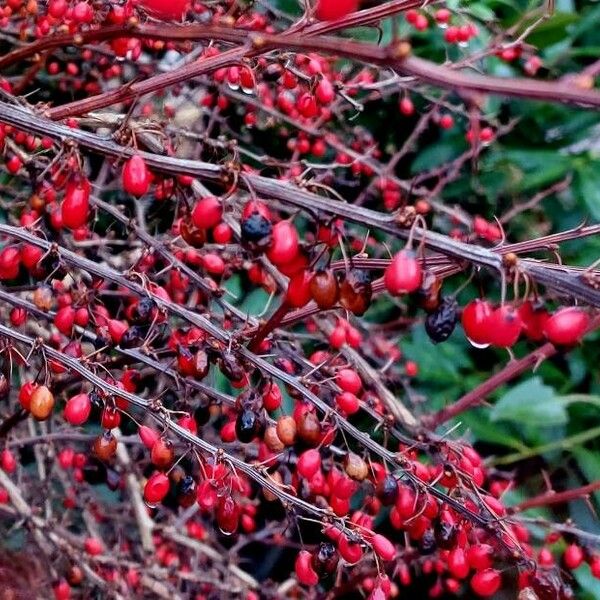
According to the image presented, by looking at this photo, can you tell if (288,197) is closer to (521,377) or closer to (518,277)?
(518,277)

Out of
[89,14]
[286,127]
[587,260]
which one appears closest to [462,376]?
[587,260]

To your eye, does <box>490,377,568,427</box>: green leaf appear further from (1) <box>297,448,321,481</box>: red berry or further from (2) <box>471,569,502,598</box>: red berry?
(1) <box>297,448,321,481</box>: red berry

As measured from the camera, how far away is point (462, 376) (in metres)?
2.01

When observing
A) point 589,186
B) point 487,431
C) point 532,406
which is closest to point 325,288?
point 532,406

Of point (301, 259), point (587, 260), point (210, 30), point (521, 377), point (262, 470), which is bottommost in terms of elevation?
point (521, 377)

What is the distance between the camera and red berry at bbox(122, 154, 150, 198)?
70cm

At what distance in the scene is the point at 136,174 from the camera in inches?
27.5

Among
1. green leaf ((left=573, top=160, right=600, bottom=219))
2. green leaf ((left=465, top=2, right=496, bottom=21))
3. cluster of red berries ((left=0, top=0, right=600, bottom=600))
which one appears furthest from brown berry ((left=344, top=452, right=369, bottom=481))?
green leaf ((left=465, top=2, right=496, bottom=21))

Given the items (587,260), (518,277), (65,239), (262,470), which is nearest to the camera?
(518,277)

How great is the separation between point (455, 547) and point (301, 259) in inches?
15.8

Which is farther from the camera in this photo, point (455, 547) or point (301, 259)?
point (455, 547)

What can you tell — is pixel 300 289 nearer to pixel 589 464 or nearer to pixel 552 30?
pixel 589 464

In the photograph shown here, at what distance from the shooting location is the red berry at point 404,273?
599mm

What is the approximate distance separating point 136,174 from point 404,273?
0.87 ft
